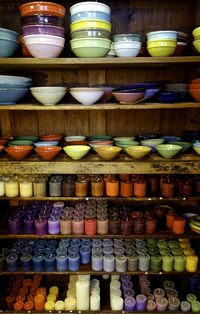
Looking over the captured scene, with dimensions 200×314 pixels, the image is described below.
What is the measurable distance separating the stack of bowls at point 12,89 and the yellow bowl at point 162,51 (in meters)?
0.79

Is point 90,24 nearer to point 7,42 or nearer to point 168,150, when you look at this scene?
point 7,42

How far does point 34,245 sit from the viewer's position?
2113 mm

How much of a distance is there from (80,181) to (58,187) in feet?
0.50

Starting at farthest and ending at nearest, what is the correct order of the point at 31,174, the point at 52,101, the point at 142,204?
the point at 142,204 < the point at 31,174 < the point at 52,101

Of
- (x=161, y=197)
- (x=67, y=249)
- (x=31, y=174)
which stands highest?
(x=31, y=174)

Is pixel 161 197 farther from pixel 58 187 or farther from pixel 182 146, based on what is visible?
pixel 58 187

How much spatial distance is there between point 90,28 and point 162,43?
0.41 m

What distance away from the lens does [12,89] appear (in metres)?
1.69

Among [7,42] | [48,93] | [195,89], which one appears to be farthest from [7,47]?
[195,89]

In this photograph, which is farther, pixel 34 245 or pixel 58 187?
pixel 34 245

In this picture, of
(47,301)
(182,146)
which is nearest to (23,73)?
(182,146)

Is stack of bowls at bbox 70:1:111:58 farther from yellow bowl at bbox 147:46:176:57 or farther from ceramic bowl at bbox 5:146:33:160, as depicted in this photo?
ceramic bowl at bbox 5:146:33:160

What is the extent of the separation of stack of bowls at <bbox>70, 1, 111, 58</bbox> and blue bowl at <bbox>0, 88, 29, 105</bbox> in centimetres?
42

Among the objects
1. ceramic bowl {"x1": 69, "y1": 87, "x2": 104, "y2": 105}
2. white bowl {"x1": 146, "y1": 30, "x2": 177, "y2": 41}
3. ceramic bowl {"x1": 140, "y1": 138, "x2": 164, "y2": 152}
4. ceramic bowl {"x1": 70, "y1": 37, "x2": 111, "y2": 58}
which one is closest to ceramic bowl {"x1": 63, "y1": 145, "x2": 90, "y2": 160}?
ceramic bowl {"x1": 69, "y1": 87, "x2": 104, "y2": 105}
